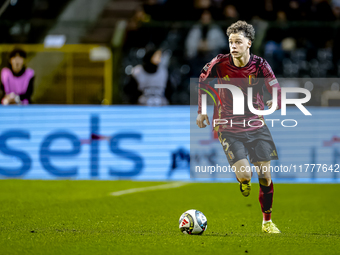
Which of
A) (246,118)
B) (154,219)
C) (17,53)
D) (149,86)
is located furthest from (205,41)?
(154,219)

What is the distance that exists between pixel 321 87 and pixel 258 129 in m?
4.66

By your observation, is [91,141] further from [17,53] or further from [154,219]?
[154,219]

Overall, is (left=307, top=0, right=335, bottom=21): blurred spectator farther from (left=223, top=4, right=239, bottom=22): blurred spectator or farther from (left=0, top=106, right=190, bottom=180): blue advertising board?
(left=0, top=106, right=190, bottom=180): blue advertising board

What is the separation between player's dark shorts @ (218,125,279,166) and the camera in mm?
5555

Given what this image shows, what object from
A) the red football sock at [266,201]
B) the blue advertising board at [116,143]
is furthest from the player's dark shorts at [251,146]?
the blue advertising board at [116,143]

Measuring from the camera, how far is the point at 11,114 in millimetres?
9438

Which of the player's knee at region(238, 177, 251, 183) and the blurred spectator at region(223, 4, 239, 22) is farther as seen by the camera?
the blurred spectator at region(223, 4, 239, 22)

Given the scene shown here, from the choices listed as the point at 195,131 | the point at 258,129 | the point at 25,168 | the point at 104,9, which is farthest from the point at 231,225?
the point at 104,9

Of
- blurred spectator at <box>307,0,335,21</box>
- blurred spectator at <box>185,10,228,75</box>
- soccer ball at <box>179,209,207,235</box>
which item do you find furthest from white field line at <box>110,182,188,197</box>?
blurred spectator at <box>307,0,335,21</box>

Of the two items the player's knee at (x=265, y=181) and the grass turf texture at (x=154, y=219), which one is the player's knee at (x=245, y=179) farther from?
the grass turf texture at (x=154, y=219)

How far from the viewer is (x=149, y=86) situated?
10.4m

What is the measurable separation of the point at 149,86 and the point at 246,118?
4959 millimetres

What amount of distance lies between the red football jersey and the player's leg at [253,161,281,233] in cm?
43

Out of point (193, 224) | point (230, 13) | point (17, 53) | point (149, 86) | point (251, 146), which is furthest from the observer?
point (230, 13)
